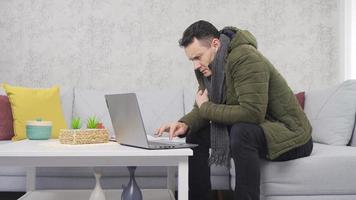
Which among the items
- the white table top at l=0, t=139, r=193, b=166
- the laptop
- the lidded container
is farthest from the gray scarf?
the lidded container

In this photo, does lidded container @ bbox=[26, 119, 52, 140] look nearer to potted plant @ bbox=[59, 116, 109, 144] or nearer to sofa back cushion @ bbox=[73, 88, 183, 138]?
potted plant @ bbox=[59, 116, 109, 144]

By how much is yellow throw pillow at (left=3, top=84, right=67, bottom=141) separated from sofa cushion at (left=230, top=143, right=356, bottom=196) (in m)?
1.41

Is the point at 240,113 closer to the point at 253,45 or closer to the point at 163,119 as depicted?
the point at 253,45

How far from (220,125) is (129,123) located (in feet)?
1.52

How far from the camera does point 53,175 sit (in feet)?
Answer: 7.55

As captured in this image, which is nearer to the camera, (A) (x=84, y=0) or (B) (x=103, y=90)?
(B) (x=103, y=90)

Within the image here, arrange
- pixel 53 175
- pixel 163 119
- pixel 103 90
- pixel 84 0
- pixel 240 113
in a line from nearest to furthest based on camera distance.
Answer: pixel 240 113 → pixel 53 175 → pixel 163 119 → pixel 103 90 → pixel 84 0

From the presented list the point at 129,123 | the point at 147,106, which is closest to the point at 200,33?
the point at 129,123

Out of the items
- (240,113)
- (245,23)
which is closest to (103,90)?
(245,23)

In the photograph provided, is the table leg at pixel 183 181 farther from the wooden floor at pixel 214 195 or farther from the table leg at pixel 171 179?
the wooden floor at pixel 214 195

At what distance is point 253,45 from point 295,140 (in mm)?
439

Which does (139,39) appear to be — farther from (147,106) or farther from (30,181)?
(30,181)

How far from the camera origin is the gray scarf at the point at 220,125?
5.69 feet

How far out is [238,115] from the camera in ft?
5.19
